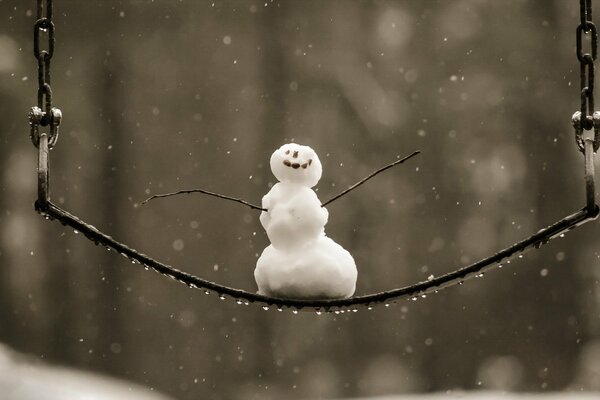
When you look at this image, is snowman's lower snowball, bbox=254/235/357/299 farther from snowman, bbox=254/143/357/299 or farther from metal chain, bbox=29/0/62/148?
metal chain, bbox=29/0/62/148

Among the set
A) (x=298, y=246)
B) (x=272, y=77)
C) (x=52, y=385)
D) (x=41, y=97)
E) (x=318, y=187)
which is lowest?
(x=298, y=246)

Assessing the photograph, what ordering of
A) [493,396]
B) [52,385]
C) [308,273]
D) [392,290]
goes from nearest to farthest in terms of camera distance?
[392,290], [308,273], [52,385], [493,396]

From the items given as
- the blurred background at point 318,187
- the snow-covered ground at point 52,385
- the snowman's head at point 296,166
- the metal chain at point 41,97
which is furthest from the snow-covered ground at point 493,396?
the metal chain at point 41,97

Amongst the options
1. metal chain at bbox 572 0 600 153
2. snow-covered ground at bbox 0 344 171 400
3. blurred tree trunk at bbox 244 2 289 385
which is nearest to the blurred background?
blurred tree trunk at bbox 244 2 289 385

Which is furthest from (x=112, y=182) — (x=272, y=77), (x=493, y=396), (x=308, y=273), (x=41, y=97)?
(x=308, y=273)

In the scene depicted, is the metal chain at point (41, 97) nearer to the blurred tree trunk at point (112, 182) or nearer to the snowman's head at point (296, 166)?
the snowman's head at point (296, 166)

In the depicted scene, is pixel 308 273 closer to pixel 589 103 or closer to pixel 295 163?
pixel 295 163
